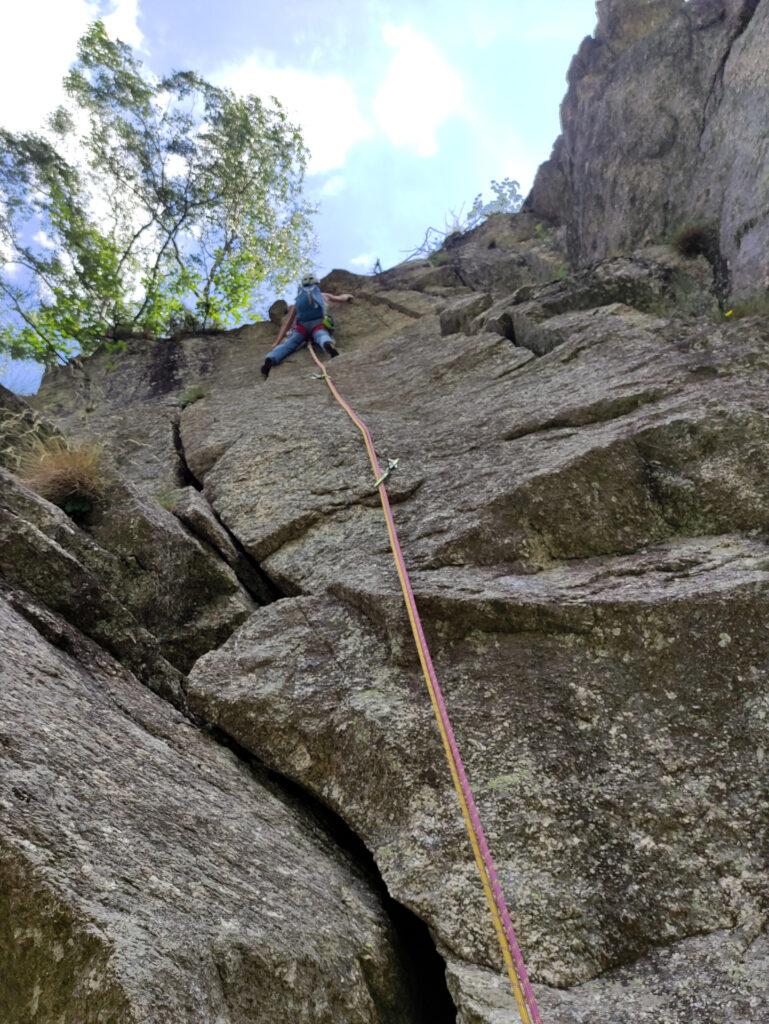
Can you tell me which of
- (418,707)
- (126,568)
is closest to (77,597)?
(126,568)

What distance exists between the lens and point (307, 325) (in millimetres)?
12609

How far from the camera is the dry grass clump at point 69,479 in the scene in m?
5.70

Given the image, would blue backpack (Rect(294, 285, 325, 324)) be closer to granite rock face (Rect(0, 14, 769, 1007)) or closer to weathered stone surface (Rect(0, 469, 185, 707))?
granite rock face (Rect(0, 14, 769, 1007))

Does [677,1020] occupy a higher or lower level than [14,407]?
lower

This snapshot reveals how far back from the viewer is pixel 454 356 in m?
8.86

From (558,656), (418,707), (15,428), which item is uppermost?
(15,428)

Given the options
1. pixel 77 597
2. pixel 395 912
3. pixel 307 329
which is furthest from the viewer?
pixel 307 329

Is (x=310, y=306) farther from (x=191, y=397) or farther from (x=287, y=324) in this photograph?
(x=191, y=397)

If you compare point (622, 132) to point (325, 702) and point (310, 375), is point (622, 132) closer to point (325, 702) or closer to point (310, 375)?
point (310, 375)

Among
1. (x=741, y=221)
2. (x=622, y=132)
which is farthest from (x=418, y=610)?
(x=622, y=132)

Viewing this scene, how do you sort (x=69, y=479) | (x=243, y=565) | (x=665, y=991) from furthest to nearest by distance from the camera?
(x=243, y=565)
(x=69, y=479)
(x=665, y=991)

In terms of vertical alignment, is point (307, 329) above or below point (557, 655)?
above

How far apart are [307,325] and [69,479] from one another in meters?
7.70

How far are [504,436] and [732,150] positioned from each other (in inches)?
278
